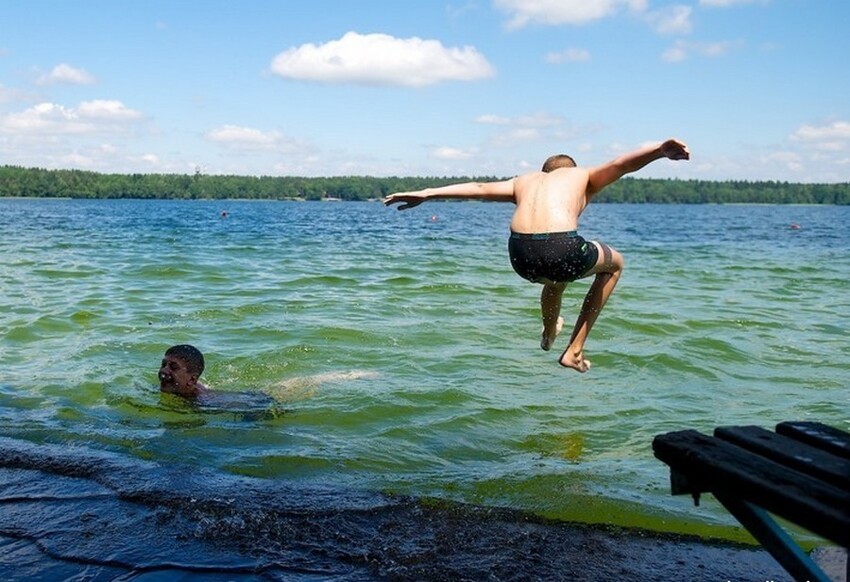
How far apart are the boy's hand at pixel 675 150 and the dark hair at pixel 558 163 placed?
1.34 m

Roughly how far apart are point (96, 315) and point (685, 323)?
33.1 ft

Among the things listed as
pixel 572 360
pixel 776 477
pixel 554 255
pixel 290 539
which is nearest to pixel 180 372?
pixel 572 360

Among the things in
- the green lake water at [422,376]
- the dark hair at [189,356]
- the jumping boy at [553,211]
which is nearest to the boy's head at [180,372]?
the dark hair at [189,356]

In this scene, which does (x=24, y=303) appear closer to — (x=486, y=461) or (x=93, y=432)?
(x=93, y=432)

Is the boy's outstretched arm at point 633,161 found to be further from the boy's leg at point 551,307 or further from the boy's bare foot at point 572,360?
the boy's bare foot at point 572,360

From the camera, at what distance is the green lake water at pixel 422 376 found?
23.0 feet

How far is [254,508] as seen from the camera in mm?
5438

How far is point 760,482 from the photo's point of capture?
2605 millimetres

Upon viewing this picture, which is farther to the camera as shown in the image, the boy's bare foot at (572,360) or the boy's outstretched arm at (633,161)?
the boy's bare foot at (572,360)

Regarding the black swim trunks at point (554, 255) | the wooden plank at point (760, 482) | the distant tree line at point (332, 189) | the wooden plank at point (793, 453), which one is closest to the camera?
the wooden plank at point (760, 482)

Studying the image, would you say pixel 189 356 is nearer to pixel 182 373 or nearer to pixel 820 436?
pixel 182 373

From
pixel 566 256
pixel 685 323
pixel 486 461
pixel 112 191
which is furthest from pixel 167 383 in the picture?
pixel 112 191

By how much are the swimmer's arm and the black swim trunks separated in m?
0.43

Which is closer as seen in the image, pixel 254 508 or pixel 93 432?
pixel 254 508
